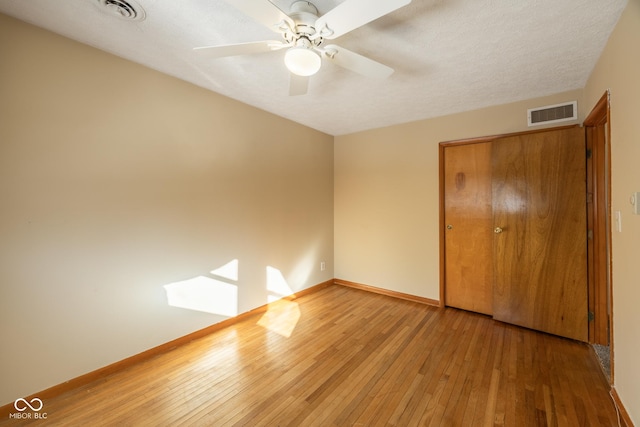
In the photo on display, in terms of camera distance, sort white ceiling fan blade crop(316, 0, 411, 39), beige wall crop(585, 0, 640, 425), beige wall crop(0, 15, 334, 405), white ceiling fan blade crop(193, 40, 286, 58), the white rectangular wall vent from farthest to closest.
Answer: the white rectangular wall vent → beige wall crop(0, 15, 334, 405) → white ceiling fan blade crop(193, 40, 286, 58) → beige wall crop(585, 0, 640, 425) → white ceiling fan blade crop(316, 0, 411, 39)

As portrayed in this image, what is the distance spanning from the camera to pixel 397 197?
359 centimetres

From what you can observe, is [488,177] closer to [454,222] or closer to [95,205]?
[454,222]

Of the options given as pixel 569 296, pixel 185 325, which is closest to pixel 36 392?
pixel 185 325

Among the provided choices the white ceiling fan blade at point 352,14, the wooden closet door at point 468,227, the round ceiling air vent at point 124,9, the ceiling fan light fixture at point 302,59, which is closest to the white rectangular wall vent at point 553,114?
the wooden closet door at point 468,227

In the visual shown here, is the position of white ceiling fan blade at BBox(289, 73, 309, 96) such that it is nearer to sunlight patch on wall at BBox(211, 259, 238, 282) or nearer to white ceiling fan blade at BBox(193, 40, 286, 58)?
white ceiling fan blade at BBox(193, 40, 286, 58)

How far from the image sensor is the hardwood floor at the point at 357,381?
1562mm

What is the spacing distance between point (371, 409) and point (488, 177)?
8.87 feet

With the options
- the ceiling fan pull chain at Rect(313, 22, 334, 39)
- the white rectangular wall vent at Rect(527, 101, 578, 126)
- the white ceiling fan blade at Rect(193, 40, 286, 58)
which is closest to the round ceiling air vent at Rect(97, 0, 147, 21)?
the white ceiling fan blade at Rect(193, 40, 286, 58)

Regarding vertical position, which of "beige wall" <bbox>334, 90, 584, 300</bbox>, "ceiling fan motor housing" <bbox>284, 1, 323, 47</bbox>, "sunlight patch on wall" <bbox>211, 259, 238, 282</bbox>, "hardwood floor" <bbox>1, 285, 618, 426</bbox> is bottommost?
"hardwood floor" <bbox>1, 285, 618, 426</bbox>

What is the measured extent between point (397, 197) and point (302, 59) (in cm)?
257

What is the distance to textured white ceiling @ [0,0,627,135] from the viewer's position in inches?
59.1

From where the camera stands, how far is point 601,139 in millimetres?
2277

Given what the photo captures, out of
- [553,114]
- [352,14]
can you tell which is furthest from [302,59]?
[553,114]

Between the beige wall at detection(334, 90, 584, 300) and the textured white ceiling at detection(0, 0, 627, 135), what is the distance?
0.37m
